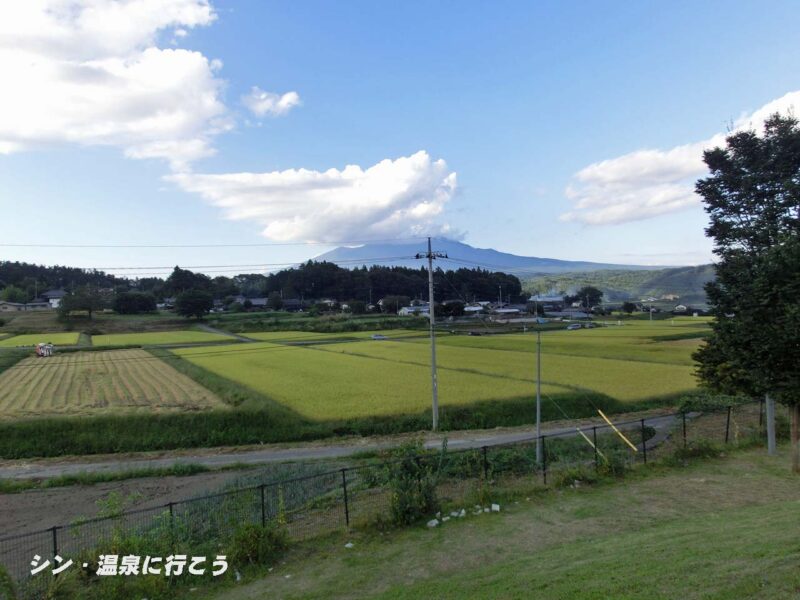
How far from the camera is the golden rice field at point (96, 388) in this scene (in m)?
27.8

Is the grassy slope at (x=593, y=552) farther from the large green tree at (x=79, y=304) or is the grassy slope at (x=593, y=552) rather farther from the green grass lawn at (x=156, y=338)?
the large green tree at (x=79, y=304)

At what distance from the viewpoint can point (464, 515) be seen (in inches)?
453

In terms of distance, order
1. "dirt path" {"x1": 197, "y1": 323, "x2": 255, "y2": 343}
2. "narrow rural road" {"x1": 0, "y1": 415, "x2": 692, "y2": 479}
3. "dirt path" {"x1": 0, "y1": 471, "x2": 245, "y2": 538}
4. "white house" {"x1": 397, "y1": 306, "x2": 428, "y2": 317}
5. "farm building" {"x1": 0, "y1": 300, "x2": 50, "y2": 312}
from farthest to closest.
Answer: "farm building" {"x1": 0, "y1": 300, "x2": 50, "y2": 312} < "white house" {"x1": 397, "y1": 306, "x2": 428, "y2": 317} < "dirt path" {"x1": 197, "y1": 323, "x2": 255, "y2": 343} < "narrow rural road" {"x1": 0, "y1": 415, "x2": 692, "y2": 479} < "dirt path" {"x1": 0, "y1": 471, "x2": 245, "y2": 538}

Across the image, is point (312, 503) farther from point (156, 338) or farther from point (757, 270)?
point (156, 338)

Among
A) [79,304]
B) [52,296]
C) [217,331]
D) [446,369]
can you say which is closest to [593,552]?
[446,369]

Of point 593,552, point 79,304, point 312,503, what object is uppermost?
point 79,304

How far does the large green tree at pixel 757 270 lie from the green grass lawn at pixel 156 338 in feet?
174

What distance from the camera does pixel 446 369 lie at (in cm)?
3956

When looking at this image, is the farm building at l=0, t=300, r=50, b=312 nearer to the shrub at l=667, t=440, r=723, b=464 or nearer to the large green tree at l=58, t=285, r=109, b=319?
the large green tree at l=58, t=285, r=109, b=319

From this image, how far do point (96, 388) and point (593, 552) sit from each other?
35.1 meters

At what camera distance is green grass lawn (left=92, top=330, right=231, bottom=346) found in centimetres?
5902

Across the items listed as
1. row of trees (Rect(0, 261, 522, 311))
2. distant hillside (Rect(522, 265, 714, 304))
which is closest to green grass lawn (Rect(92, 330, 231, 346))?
row of trees (Rect(0, 261, 522, 311))

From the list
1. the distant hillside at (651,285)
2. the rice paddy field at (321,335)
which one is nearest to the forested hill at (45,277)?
the rice paddy field at (321,335)

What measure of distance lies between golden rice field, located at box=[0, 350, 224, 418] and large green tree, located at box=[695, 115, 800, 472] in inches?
1019
